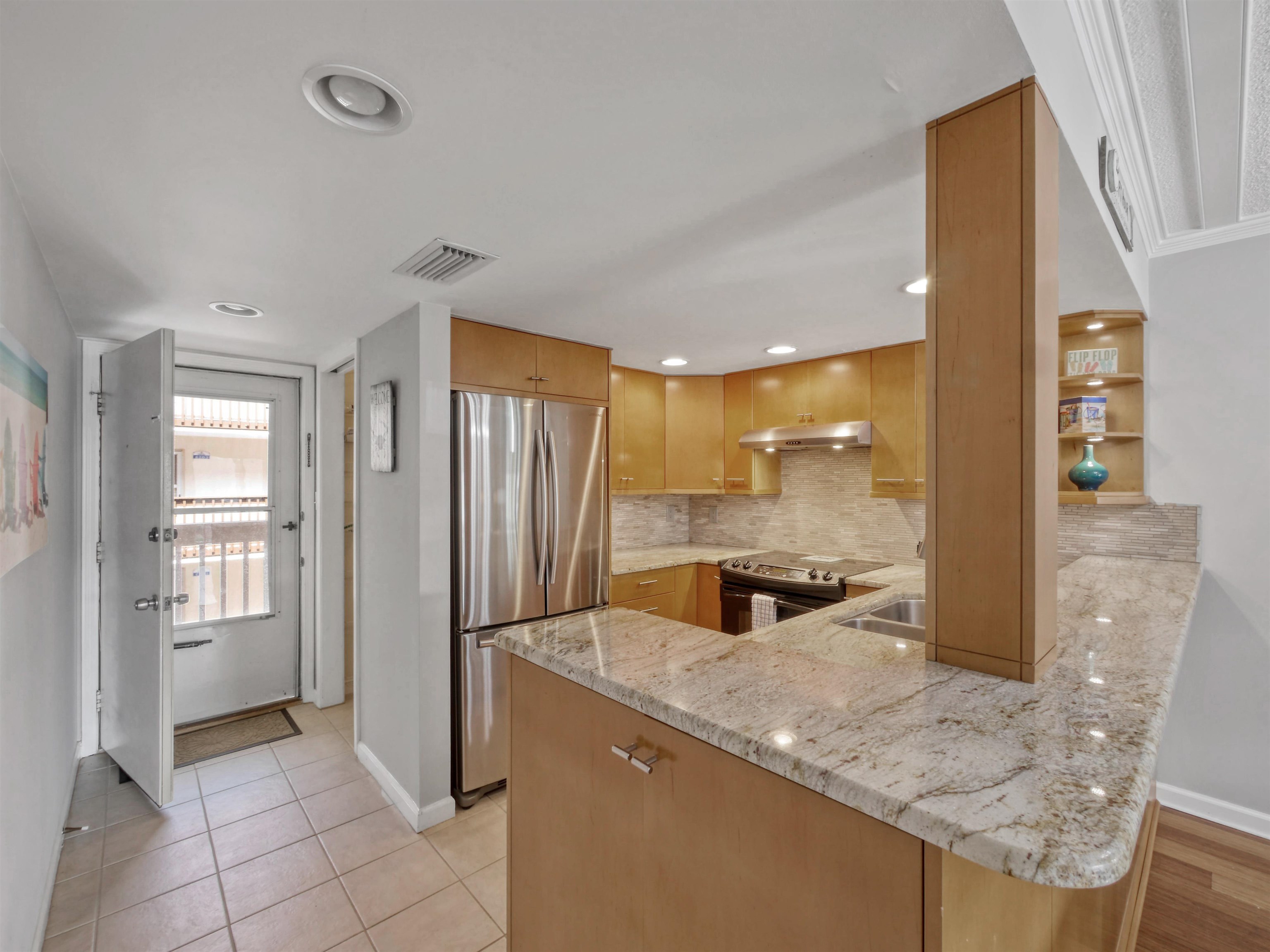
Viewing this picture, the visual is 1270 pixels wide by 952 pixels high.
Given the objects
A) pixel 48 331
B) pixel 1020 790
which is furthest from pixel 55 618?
pixel 1020 790

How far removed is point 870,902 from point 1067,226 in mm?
1803

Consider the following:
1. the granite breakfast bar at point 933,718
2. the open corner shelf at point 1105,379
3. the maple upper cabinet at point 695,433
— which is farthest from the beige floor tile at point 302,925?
the open corner shelf at point 1105,379

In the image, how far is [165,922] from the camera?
6.48ft

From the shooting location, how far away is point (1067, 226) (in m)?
1.63

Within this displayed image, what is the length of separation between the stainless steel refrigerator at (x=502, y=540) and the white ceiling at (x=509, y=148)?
26.6 inches

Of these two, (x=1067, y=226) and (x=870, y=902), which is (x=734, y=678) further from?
(x=1067, y=226)

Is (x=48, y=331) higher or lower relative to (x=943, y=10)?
lower

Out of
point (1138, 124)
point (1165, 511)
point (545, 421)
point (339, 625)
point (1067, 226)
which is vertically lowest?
point (339, 625)

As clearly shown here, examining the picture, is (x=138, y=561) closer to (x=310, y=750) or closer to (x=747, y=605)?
(x=310, y=750)

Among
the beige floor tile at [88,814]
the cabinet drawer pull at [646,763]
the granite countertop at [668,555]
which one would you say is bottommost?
the beige floor tile at [88,814]

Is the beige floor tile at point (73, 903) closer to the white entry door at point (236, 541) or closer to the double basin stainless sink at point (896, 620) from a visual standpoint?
the white entry door at point (236, 541)

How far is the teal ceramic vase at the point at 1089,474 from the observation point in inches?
101

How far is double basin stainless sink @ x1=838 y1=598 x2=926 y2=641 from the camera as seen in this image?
6.23 feet

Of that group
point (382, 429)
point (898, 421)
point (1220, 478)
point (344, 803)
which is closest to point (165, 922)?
point (344, 803)
